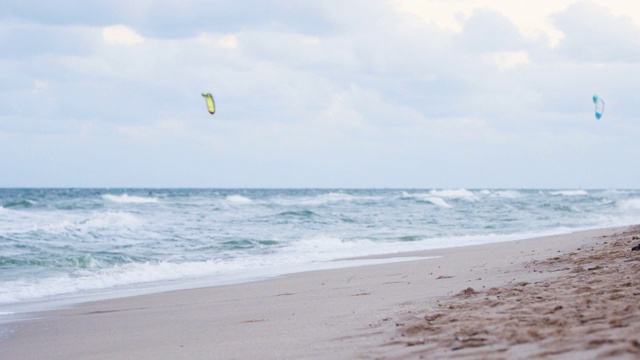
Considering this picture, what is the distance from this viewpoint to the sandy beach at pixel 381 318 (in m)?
3.79

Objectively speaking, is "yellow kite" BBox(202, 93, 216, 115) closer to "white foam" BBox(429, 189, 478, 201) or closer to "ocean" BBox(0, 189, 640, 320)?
"ocean" BBox(0, 189, 640, 320)

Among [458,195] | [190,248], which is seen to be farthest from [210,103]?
[458,195]

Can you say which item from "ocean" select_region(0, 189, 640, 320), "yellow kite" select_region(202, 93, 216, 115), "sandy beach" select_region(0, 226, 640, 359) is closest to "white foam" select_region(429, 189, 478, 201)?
"ocean" select_region(0, 189, 640, 320)

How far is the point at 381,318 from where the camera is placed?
5.12 m

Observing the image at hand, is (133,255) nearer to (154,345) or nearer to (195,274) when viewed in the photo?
(195,274)

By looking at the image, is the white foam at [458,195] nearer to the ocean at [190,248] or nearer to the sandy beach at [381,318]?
the ocean at [190,248]

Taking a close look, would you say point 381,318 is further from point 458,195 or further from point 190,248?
point 458,195

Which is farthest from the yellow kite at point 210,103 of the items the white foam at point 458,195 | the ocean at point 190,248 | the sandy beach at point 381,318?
the white foam at point 458,195

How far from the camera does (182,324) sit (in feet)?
20.1

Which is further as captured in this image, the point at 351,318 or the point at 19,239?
the point at 19,239

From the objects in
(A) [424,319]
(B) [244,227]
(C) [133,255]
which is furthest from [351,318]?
(B) [244,227]

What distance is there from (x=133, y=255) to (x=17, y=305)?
17.9ft

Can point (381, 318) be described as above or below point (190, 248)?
above

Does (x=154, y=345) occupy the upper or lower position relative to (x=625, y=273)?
lower
